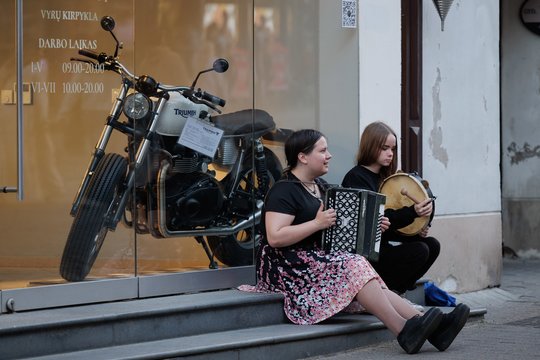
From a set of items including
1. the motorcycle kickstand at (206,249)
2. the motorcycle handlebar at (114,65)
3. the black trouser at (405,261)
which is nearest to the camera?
the motorcycle handlebar at (114,65)

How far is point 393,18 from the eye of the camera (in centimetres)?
1009

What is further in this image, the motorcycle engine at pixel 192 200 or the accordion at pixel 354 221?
the motorcycle engine at pixel 192 200

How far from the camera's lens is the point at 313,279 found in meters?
7.91

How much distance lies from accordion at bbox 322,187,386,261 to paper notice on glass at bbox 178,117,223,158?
48.8 inches

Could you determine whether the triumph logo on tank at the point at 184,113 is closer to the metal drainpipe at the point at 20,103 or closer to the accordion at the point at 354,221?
the metal drainpipe at the point at 20,103

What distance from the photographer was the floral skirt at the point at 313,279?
7770 millimetres

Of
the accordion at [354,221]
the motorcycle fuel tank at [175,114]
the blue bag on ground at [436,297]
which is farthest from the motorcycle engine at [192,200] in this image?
the blue bag on ground at [436,297]

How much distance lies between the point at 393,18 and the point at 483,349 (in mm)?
3182

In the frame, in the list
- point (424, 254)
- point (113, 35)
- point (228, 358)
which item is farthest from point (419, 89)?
point (228, 358)

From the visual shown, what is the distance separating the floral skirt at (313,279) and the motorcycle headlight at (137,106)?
49.2 inches

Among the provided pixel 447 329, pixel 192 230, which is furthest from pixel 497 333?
pixel 192 230

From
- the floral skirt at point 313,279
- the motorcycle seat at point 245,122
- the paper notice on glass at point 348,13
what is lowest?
the floral skirt at point 313,279

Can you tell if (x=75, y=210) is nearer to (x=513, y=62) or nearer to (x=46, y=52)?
(x=46, y=52)

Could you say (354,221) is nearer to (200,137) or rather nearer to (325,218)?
(325,218)
